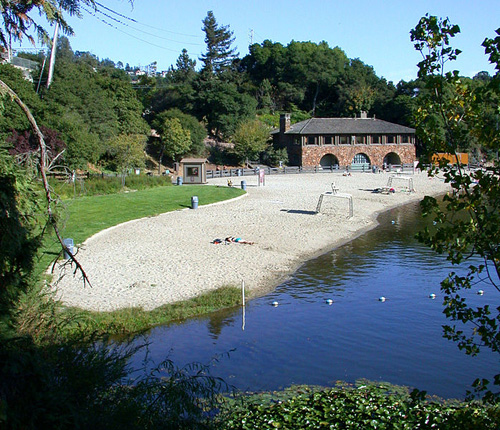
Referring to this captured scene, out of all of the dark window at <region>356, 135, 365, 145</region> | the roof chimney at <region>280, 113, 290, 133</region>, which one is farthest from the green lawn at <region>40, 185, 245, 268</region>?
the dark window at <region>356, 135, 365, 145</region>

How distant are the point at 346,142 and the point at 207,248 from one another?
5207cm

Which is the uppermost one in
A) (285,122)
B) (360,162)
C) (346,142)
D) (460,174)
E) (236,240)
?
(285,122)

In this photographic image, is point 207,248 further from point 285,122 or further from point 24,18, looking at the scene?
point 285,122

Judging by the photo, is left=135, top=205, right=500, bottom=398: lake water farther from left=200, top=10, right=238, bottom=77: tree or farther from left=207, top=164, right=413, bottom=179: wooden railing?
left=200, top=10, right=238, bottom=77: tree

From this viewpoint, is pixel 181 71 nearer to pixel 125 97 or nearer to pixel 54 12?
pixel 125 97

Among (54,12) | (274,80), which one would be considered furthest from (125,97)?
(54,12)

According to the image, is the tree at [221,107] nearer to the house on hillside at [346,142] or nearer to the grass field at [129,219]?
the house on hillside at [346,142]

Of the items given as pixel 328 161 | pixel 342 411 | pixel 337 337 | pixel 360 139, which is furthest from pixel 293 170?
pixel 342 411

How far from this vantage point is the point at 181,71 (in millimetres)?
102000

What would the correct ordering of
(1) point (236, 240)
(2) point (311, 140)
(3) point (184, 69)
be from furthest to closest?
(3) point (184, 69) < (2) point (311, 140) < (1) point (236, 240)

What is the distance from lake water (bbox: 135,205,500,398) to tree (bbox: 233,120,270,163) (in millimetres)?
47425

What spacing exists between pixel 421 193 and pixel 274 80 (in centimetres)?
5962

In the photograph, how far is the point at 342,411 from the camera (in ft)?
36.3

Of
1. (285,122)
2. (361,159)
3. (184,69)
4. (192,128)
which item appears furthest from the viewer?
(184,69)
